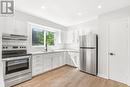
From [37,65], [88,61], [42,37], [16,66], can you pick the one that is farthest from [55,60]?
[16,66]

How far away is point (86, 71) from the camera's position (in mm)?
4238

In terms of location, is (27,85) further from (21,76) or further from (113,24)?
(113,24)

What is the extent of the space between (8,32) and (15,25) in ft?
1.16

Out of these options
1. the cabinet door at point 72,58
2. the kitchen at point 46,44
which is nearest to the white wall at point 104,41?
the kitchen at point 46,44

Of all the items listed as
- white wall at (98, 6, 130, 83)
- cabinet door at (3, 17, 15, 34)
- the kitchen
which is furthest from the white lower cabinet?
white wall at (98, 6, 130, 83)

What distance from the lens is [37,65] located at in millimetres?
3820

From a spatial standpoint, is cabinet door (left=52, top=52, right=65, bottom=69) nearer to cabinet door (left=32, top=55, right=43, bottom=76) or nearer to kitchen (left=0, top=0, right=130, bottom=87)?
kitchen (left=0, top=0, right=130, bottom=87)

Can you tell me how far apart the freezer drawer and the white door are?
2.01 feet

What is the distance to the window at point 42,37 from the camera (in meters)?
4.70

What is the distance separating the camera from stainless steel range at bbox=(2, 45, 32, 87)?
2.77 m

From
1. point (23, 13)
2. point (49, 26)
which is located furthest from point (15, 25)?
point (49, 26)

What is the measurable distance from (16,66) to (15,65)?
0.05 meters

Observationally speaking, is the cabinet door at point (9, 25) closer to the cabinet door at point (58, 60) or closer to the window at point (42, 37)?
the window at point (42, 37)

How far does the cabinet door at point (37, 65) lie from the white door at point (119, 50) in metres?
2.71
